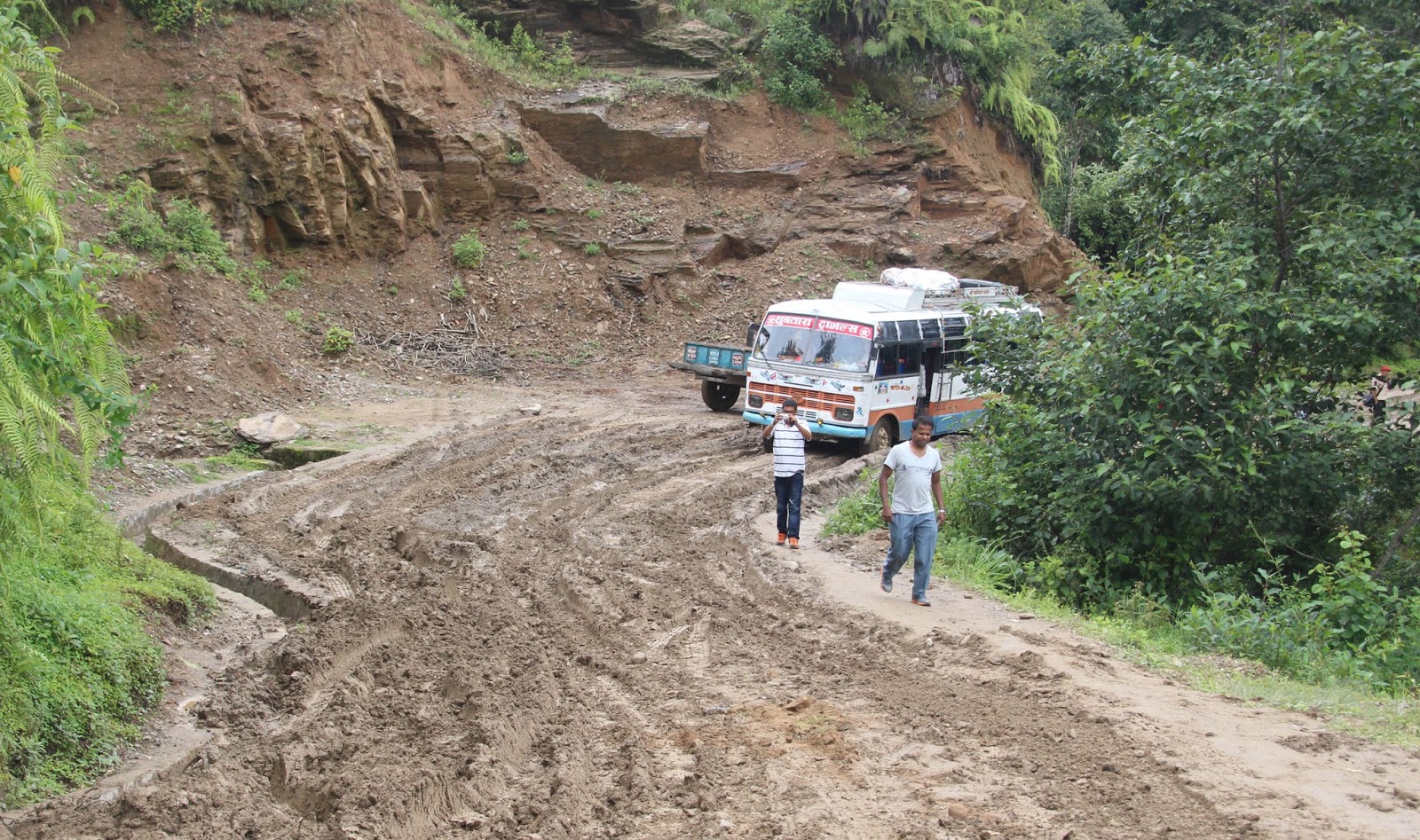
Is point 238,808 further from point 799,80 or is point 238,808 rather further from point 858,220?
point 799,80

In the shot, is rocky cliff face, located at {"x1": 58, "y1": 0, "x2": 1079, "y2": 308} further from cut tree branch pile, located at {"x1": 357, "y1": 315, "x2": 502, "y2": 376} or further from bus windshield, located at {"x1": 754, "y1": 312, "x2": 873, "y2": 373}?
bus windshield, located at {"x1": 754, "y1": 312, "x2": 873, "y2": 373}

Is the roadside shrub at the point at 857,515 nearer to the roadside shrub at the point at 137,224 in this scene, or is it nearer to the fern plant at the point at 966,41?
the roadside shrub at the point at 137,224

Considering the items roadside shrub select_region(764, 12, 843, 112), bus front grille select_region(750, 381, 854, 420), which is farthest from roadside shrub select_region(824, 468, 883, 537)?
roadside shrub select_region(764, 12, 843, 112)

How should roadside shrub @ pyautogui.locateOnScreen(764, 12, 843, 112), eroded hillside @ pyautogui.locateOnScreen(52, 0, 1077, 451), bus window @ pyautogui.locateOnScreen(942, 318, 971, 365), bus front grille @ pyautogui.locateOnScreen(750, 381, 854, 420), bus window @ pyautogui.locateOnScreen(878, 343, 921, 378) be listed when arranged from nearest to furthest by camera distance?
bus front grille @ pyautogui.locateOnScreen(750, 381, 854, 420), bus window @ pyautogui.locateOnScreen(878, 343, 921, 378), bus window @ pyautogui.locateOnScreen(942, 318, 971, 365), eroded hillside @ pyautogui.locateOnScreen(52, 0, 1077, 451), roadside shrub @ pyautogui.locateOnScreen(764, 12, 843, 112)

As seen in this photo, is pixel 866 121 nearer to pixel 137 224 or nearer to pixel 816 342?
pixel 816 342

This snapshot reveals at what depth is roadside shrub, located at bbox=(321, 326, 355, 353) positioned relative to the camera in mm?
21656

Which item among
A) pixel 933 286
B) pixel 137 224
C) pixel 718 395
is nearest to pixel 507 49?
pixel 137 224

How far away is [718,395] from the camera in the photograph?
21.5 meters

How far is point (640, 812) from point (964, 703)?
2455 mm

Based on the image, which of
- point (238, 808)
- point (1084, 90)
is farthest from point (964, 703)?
point (1084, 90)

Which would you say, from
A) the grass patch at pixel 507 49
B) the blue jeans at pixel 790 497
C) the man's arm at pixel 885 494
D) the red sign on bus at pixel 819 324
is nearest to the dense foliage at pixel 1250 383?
the blue jeans at pixel 790 497

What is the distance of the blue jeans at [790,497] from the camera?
1166 centimetres

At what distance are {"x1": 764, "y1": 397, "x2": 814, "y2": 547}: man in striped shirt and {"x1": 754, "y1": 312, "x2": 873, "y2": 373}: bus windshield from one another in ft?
19.1

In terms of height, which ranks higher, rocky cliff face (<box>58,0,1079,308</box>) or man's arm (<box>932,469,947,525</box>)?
rocky cliff face (<box>58,0,1079,308</box>)
